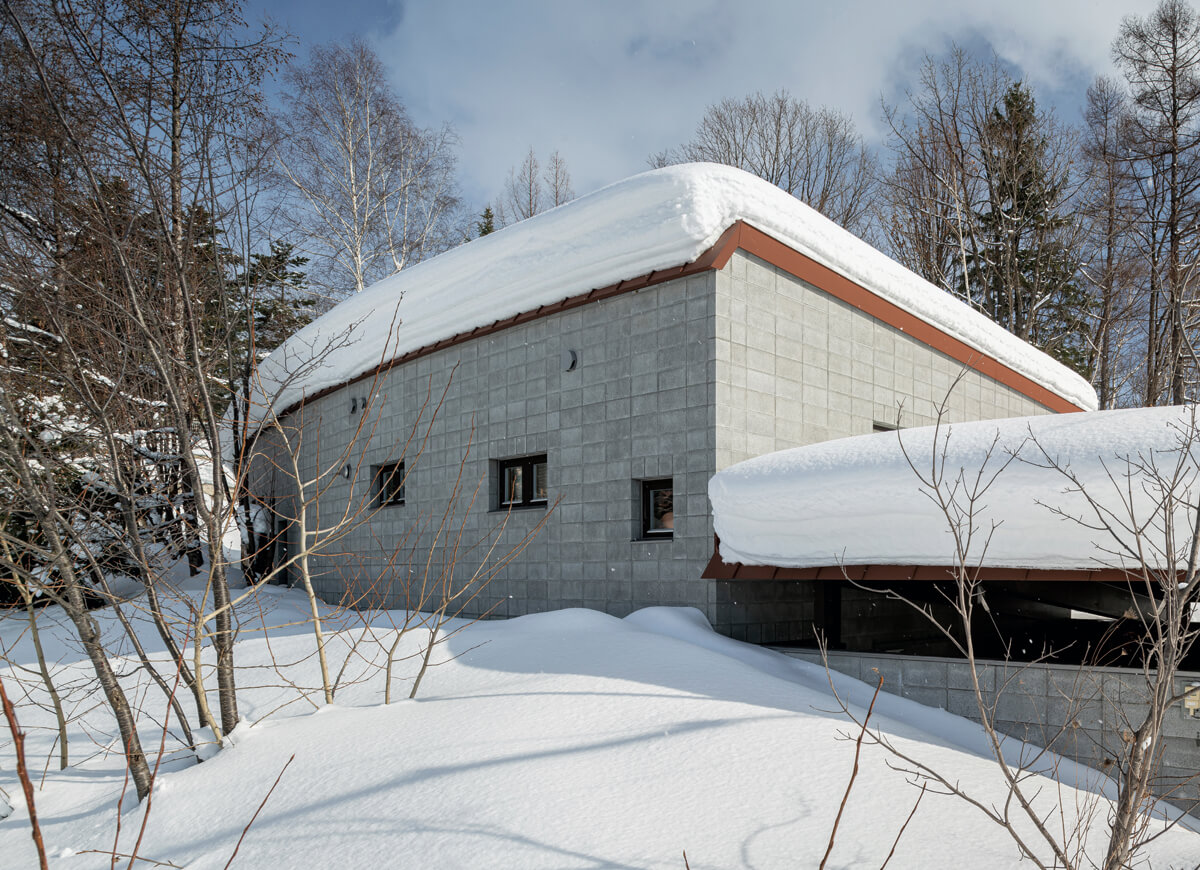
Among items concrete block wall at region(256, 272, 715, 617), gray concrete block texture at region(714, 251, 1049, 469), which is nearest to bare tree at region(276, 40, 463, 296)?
concrete block wall at region(256, 272, 715, 617)

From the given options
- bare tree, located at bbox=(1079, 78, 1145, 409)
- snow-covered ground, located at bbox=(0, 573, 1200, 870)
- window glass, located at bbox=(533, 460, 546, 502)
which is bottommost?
snow-covered ground, located at bbox=(0, 573, 1200, 870)

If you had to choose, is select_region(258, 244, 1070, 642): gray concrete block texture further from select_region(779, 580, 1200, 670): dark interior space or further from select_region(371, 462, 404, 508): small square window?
select_region(779, 580, 1200, 670): dark interior space

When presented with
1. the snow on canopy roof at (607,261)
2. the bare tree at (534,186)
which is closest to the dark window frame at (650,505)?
the snow on canopy roof at (607,261)

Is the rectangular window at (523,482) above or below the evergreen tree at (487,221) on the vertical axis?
below

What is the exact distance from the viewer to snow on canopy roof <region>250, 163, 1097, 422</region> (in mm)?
7402

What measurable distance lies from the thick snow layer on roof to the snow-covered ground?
41.3 inches

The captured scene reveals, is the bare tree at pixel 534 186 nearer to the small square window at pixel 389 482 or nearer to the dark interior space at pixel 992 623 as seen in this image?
the small square window at pixel 389 482

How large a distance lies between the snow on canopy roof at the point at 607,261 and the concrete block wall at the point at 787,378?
45 cm

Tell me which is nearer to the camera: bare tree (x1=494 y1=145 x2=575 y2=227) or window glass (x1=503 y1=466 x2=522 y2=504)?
window glass (x1=503 y1=466 x2=522 y2=504)

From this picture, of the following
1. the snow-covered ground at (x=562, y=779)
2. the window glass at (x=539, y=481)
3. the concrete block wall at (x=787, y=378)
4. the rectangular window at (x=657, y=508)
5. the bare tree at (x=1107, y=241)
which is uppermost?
the bare tree at (x=1107, y=241)

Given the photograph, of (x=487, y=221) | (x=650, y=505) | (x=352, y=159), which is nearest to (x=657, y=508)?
(x=650, y=505)

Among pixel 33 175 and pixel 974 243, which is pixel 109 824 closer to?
pixel 33 175

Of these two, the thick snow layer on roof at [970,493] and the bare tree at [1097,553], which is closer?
the bare tree at [1097,553]

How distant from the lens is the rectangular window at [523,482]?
8.94 metres
